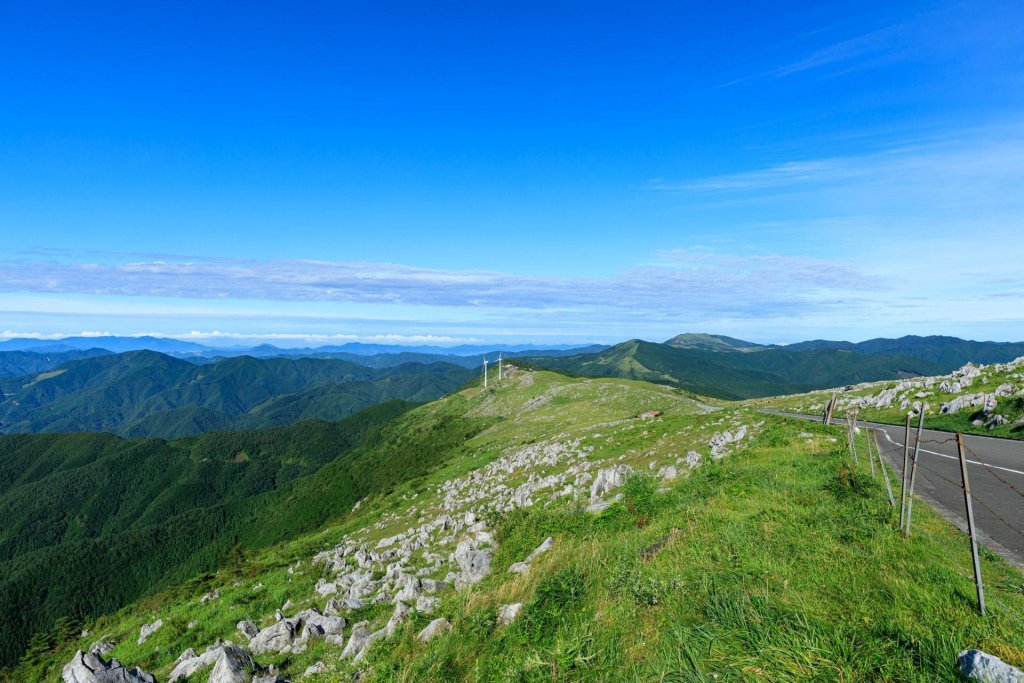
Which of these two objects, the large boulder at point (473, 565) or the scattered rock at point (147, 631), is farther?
the scattered rock at point (147, 631)

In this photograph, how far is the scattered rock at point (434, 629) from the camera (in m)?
10.1

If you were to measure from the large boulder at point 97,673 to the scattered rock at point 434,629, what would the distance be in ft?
36.3

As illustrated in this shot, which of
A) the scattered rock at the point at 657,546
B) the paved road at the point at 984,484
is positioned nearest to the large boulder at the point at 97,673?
the scattered rock at the point at 657,546

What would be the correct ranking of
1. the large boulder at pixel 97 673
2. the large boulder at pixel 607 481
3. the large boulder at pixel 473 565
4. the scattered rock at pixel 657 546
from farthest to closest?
the large boulder at pixel 607 481 < the large boulder at pixel 473 565 < the large boulder at pixel 97 673 < the scattered rock at pixel 657 546

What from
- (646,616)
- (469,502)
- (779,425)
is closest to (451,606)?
(646,616)

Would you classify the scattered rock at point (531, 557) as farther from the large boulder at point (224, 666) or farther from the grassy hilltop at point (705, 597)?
the large boulder at point (224, 666)

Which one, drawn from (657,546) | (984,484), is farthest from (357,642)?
(984,484)

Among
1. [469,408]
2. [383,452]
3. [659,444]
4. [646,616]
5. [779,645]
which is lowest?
[383,452]

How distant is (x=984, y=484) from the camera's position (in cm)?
2016

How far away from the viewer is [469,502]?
3634 centimetres

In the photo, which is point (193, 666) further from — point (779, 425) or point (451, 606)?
point (779, 425)

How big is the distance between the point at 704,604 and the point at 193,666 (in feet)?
52.7

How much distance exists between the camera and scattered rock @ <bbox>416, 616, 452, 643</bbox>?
10120 mm

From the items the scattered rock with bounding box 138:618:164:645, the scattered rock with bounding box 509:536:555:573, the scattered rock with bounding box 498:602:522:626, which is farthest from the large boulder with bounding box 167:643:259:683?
the scattered rock with bounding box 138:618:164:645
